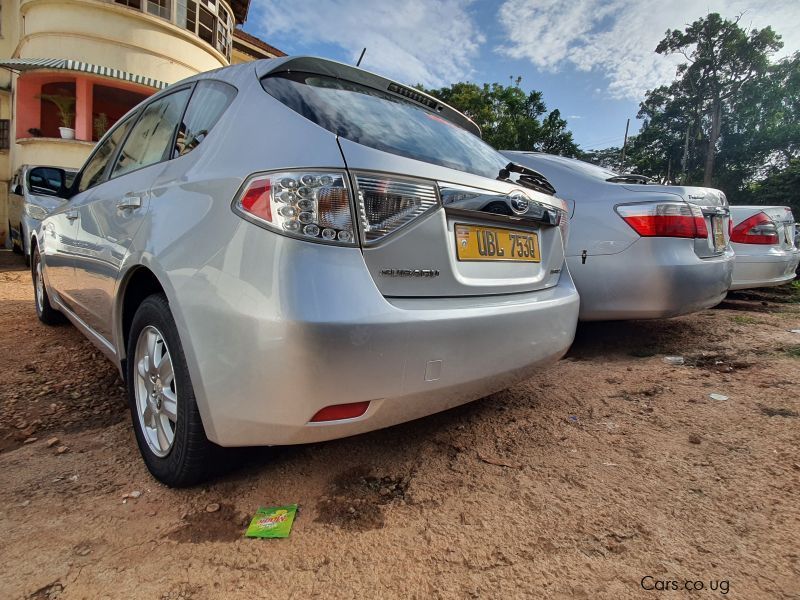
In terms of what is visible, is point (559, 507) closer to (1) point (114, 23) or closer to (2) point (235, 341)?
(2) point (235, 341)

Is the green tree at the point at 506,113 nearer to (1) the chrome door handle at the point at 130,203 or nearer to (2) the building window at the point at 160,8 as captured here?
(2) the building window at the point at 160,8

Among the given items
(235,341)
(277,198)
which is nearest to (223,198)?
(277,198)

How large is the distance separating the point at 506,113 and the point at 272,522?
82.7 ft

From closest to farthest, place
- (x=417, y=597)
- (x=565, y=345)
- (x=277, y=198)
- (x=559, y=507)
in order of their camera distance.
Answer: (x=417, y=597), (x=277, y=198), (x=559, y=507), (x=565, y=345)

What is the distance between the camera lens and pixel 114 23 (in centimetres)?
1086

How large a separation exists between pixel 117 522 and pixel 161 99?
194cm

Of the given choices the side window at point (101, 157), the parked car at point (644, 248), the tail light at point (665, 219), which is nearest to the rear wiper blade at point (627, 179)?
the parked car at point (644, 248)

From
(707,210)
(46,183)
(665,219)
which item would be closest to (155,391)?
(46,183)

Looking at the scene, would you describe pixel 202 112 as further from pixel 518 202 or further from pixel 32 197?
pixel 32 197

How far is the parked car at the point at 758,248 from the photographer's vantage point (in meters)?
4.34

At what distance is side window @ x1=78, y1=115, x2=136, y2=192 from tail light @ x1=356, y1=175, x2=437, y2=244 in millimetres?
1983

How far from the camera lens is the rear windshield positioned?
1501 millimetres

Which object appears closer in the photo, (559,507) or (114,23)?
(559,507)

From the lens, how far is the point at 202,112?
183 cm
